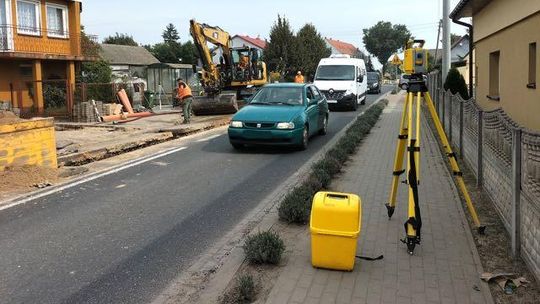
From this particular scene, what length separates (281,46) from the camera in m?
58.2

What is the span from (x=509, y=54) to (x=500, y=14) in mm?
1236

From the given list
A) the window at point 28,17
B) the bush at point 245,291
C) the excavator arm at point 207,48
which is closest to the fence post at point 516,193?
the bush at point 245,291

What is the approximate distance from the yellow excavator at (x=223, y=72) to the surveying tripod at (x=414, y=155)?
16.7 m

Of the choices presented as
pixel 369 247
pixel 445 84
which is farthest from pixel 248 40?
pixel 369 247

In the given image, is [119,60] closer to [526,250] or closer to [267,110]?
[267,110]

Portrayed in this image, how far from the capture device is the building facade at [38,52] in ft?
78.7

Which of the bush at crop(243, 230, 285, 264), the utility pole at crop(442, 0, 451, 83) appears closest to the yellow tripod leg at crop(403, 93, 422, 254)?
the bush at crop(243, 230, 285, 264)

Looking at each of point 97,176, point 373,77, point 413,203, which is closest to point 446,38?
point 97,176

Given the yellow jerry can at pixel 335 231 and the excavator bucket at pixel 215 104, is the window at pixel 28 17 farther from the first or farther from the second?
the yellow jerry can at pixel 335 231

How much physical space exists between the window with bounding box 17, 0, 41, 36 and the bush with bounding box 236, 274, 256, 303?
23.9 m

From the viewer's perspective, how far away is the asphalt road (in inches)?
191

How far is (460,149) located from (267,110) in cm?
433

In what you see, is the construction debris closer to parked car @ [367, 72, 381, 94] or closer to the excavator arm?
the excavator arm

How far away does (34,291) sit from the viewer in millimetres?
4723
